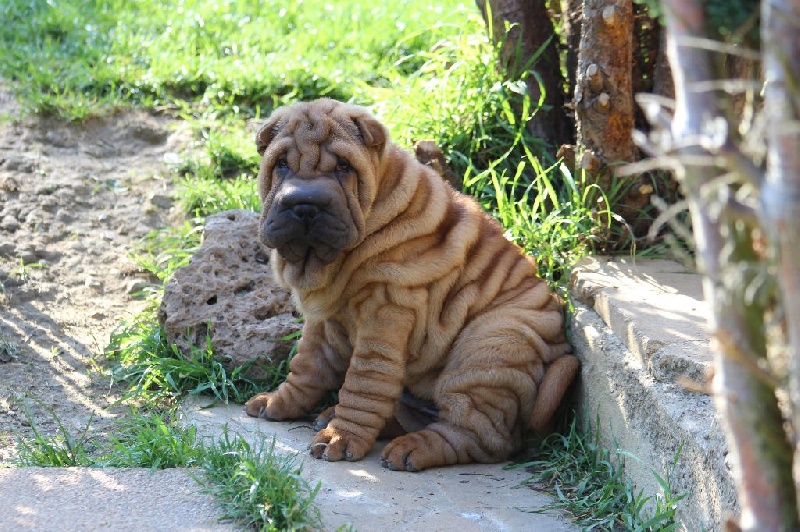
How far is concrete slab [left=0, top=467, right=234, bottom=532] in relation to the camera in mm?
3660

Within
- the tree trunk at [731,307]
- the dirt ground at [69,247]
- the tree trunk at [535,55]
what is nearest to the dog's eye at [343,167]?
the dirt ground at [69,247]

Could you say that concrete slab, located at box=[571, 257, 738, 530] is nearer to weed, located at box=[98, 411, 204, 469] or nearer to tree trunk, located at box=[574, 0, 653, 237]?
tree trunk, located at box=[574, 0, 653, 237]

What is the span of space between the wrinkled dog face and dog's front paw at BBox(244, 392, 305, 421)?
84cm

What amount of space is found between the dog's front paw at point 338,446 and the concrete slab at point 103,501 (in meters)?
0.79

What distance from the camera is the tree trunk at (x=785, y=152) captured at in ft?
6.26

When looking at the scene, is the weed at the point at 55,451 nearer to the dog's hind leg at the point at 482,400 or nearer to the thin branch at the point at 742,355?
the dog's hind leg at the point at 482,400

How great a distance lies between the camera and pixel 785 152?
1916 millimetres

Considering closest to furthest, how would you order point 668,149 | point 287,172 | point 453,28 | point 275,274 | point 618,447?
point 668,149 → point 618,447 → point 287,172 → point 275,274 → point 453,28

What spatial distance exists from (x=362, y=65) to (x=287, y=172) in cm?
421

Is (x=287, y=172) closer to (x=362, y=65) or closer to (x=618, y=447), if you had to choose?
(x=618, y=447)

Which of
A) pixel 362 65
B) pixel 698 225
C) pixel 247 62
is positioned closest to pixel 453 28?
pixel 362 65

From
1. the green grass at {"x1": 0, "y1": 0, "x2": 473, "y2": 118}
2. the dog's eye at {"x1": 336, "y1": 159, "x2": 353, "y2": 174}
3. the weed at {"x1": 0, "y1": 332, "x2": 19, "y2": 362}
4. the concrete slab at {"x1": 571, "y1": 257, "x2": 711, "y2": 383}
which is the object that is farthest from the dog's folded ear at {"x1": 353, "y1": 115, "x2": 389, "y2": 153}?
the green grass at {"x1": 0, "y1": 0, "x2": 473, "y2": 118}

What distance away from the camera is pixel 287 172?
4.79 m

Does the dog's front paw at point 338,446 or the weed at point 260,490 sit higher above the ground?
the weed at point 260,490
